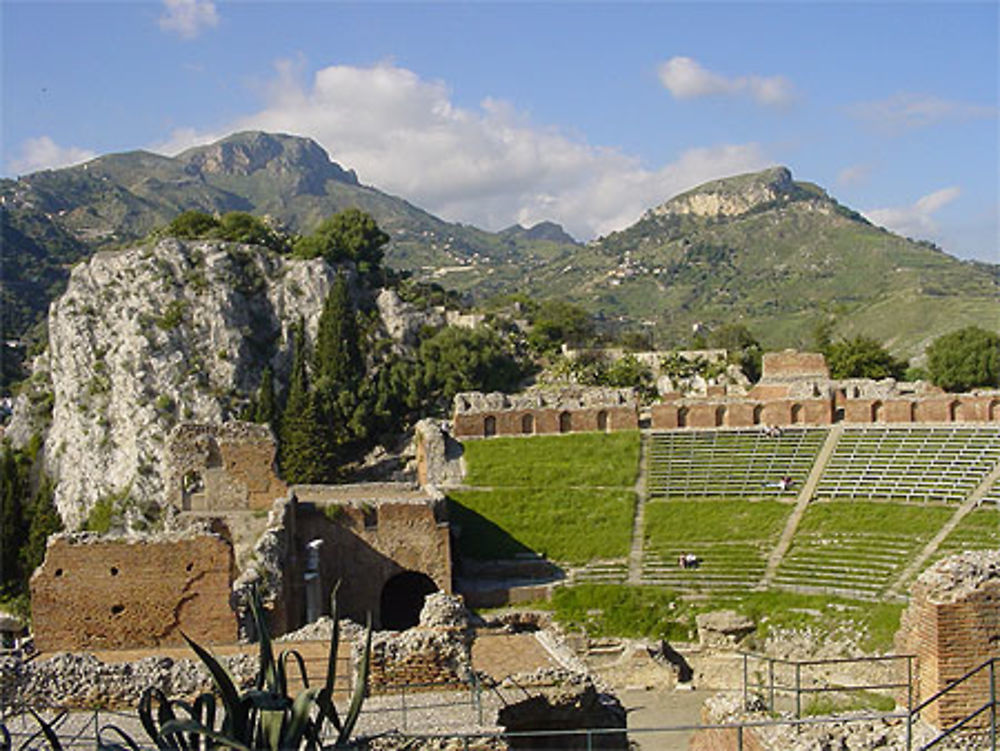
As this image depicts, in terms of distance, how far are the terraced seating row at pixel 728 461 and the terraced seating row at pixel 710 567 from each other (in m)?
4.08

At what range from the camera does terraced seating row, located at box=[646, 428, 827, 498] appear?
32.8 meters

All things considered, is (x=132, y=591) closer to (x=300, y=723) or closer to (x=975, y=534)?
(x=300, y=723)

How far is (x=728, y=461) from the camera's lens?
35281 millimetres

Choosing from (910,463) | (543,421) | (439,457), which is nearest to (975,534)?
(910,463)

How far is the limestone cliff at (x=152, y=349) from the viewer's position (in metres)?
59.9

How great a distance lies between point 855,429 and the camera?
37094mm

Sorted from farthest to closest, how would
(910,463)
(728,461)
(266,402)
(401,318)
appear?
(401,318) < (266,402) < (728,461) < (910,463)

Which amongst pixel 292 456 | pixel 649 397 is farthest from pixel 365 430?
pixel 649 397

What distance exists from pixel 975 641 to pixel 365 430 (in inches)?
2077

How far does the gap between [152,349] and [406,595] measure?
131ft

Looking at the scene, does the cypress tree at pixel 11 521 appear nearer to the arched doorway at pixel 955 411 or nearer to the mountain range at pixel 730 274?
the arched doorway at pixel 955 411

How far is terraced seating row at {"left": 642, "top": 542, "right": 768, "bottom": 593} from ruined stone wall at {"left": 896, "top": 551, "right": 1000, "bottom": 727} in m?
16.4

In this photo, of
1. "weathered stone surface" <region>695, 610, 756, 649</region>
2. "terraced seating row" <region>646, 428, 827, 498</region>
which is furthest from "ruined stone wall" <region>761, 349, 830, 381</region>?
A: "weathered stone surface" <region>695, 610, 756, 649</region>

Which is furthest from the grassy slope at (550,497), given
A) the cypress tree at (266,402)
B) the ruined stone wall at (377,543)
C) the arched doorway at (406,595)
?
the cypress tree at (266,402)
